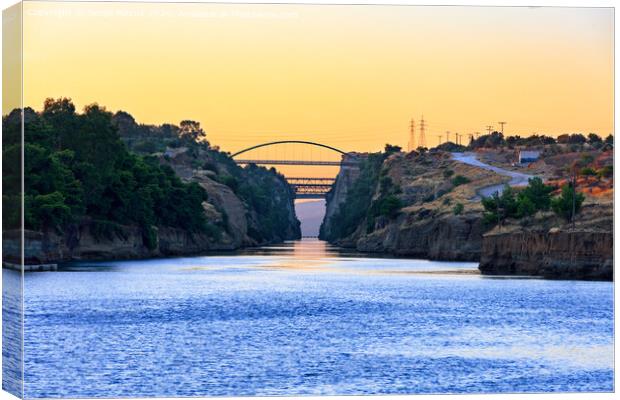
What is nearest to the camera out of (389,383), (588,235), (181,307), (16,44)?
(16,44)

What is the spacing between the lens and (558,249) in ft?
297

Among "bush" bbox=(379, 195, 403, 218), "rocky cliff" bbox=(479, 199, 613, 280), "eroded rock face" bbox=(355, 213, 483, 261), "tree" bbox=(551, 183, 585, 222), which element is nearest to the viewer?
"rocky cliff" bbox=(479, 199, 613, 280)

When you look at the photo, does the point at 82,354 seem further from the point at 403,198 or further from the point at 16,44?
the point at 403,198

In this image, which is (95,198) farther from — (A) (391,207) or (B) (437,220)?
(A) (391,207)

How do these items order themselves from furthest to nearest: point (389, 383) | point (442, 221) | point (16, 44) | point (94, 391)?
point (442, 221), point (389, 383), point (94, 391), point (16, 44)

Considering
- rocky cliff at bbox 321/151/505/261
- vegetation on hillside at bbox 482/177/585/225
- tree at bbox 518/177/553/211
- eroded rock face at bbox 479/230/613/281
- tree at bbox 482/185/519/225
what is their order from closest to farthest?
eroded rock face at bbox 479/230/613/281
vegetation on hillside at bbox 482/177/585/225
tree at bbox 518/177/553/211
tree at bbox 482/185/519/225
rocky cliff at bbox 321/151/505/261

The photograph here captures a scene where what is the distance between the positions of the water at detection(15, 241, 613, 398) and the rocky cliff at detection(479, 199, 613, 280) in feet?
10.7

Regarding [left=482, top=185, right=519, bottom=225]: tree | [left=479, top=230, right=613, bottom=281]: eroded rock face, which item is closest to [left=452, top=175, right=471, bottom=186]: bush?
[left=482, top=185, right=519, bottom=225]: tree

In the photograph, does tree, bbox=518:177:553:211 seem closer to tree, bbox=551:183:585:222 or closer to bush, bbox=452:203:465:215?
tree, bbox=551:183:585:222

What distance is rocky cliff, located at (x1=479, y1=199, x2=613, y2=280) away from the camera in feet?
281

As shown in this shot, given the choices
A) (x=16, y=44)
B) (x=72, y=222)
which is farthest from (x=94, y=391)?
(x=72, y=222)

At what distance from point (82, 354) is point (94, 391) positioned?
782 centimetres

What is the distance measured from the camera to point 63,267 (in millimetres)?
103625

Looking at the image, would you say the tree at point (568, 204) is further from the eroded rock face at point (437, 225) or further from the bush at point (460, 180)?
the bush at point (460, 180)
